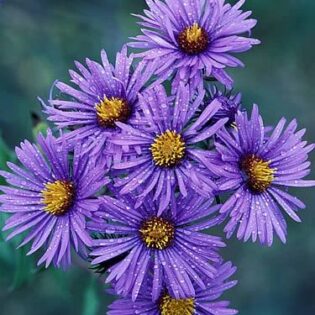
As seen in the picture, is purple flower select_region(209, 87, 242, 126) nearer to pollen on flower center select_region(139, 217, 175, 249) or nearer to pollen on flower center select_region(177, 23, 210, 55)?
pollen on flower center select_region(177, 23, 210, 55)

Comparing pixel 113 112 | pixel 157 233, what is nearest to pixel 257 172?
pixel 157 233

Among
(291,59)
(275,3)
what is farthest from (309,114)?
(275,3)

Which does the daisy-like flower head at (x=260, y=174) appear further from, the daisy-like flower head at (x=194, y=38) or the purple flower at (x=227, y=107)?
the daisy-like flower head at (x=194, y=38)

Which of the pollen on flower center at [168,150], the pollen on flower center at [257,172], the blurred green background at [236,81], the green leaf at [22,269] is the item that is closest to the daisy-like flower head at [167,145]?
the pollen on flower center at [168,150]

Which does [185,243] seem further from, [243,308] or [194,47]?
[243,308]

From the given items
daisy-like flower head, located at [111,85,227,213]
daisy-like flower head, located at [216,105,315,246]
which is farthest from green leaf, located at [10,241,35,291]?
daisy-like flower head, located at [216,105,315,246]

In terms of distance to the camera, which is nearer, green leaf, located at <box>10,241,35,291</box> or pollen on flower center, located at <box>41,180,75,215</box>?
pollen on flower center, located at <box>41,180,75,215</box>
